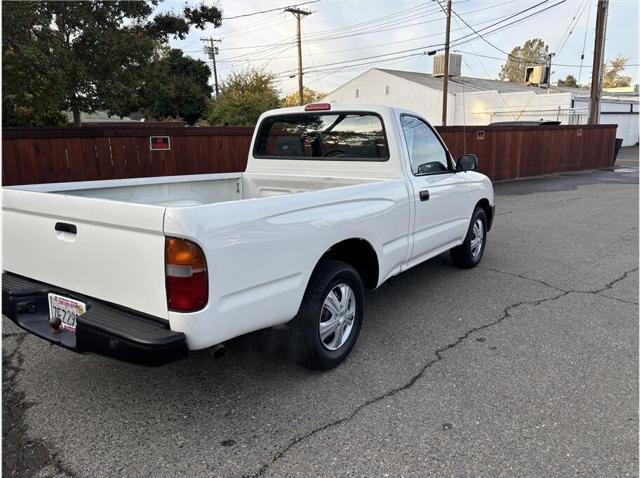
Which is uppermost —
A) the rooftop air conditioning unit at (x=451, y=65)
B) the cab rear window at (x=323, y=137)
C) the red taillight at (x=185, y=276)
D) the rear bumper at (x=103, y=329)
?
the rooftop air conditioning unit at (x=451, y=65)

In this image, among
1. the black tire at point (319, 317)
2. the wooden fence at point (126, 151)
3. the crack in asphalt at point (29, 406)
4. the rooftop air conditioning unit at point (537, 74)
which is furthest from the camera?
the rooftop air conditioning unit at point (537, 74)

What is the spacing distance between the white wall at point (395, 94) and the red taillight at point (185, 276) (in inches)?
1334

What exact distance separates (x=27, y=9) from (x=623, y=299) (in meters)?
7.74

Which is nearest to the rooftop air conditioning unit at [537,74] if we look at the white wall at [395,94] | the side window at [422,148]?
the white wall at [395,94]

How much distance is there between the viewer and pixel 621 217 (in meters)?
9.35

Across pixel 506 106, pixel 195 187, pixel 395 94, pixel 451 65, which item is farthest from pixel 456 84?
pixel 195 187

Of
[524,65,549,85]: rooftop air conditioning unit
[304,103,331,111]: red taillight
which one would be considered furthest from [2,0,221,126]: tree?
[524,65,549,85]: rooftop air conditioning unit

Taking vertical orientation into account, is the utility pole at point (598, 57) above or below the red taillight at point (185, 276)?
above

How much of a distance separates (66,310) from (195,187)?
2.17 m

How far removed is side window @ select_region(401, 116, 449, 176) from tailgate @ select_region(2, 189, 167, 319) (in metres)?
2.67

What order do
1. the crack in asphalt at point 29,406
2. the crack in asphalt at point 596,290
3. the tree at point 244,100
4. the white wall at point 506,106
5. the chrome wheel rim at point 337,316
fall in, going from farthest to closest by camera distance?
the white wall at point 506,106 → the tree at point 244,100 → the crack in asphalt at point 596,290 → the chrome wheel rim at point 337,316 → the crack in asphalt at point 29,406

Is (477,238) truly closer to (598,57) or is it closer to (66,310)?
(66,310)

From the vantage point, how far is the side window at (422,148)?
443 centimetres

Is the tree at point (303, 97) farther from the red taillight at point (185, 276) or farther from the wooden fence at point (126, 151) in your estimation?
the red taillight at point (185, 276)
